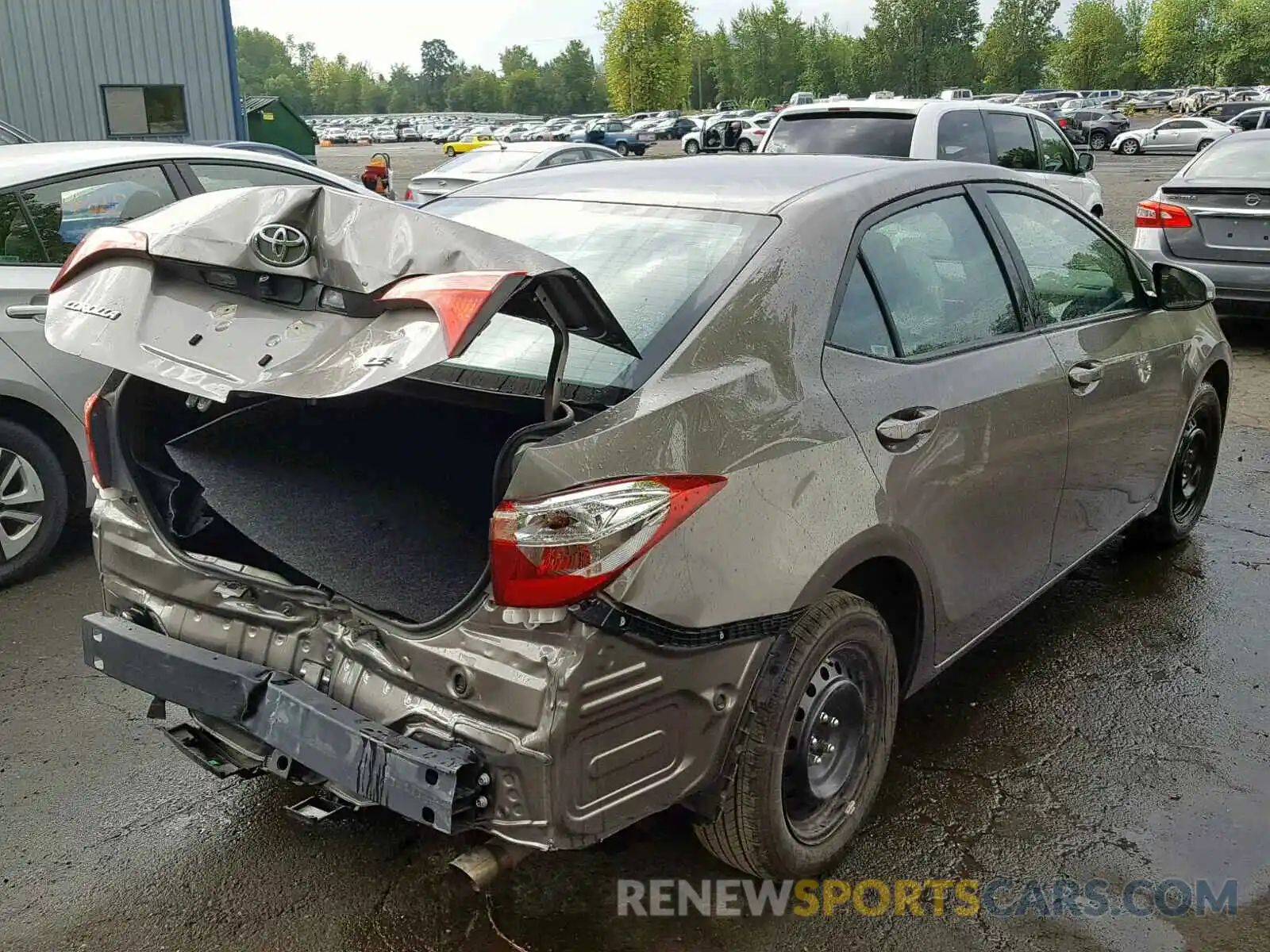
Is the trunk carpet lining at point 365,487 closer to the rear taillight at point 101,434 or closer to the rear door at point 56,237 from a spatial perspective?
the rear taillight at point 101,434

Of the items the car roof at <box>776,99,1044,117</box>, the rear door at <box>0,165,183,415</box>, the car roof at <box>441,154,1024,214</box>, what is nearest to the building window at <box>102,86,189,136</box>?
the car roof at <box>776,99,1044,117</box>

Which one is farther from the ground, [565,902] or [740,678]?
[740,678]

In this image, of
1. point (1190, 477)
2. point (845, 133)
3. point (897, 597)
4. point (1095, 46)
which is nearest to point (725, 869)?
point (897, 597)

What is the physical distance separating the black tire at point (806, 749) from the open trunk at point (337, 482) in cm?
72

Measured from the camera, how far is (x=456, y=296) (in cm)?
206

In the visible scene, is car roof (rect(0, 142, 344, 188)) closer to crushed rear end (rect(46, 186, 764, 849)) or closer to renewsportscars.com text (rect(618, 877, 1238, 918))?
crushed rear end (rect(46, 186, 764, 849))

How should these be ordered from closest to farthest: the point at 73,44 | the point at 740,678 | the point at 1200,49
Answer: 1. the point at 740,678
2. the point at 73,44
3. the point at 1200,49

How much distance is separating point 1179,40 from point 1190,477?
287 ft

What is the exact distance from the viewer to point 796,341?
266 cm

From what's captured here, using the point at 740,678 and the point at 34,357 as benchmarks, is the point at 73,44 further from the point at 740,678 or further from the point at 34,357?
the point at 740,678

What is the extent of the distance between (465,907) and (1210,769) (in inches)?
86.1

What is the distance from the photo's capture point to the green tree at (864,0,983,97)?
303 feet

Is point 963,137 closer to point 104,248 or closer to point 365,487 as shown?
point 365,487

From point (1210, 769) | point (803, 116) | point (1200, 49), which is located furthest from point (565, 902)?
→ point (1200, 49)
